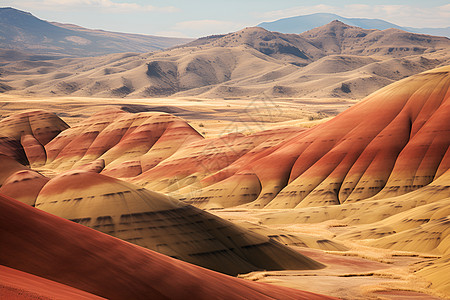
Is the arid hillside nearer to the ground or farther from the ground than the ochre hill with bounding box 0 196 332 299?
nearer to the ground

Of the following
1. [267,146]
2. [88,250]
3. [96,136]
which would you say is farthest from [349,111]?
[88,250]

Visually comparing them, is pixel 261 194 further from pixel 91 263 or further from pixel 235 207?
pixel 91 263

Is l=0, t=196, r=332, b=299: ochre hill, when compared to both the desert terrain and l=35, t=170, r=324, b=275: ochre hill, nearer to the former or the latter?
the desert terrain

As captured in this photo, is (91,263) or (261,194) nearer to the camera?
(91,263)

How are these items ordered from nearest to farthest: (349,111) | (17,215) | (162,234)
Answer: (17,215) → (162,234) → (349,111)

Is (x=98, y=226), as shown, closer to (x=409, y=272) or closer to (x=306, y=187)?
(x=409, y=272)

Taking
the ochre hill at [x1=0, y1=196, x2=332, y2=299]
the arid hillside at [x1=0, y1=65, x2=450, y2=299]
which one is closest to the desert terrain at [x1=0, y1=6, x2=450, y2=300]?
the ochre hill at [x1=0, y1=196, x2=332, y2=299]

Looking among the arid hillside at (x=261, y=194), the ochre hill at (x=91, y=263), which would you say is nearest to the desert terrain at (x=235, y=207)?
the ochre hill at (x=91, y=263)

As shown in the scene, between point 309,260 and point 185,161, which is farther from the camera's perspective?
point 185,161

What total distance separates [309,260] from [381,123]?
5265 cm

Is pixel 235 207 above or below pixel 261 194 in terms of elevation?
below

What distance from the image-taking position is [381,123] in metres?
101

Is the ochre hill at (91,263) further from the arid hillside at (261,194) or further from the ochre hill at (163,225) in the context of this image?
the ochre hill at (163,225)

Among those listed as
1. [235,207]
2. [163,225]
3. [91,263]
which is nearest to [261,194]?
[235,207]
